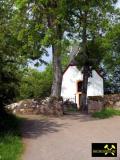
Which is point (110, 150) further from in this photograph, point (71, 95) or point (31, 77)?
point (31, 77)

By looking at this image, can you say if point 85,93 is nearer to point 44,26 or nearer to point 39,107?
point 44,26

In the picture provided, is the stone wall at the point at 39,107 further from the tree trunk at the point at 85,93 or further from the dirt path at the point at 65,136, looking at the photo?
the tree trunk at the point at 85,93

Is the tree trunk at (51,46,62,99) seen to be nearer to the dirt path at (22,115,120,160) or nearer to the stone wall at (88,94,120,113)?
the dirt path at (22,115,120,160)

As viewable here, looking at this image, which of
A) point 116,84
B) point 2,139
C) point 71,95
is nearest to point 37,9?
point 2,139

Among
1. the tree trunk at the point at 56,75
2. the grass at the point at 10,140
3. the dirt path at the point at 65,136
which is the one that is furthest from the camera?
the tree trunk at the point at 56,75

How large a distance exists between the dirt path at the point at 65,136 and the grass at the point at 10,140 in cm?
31

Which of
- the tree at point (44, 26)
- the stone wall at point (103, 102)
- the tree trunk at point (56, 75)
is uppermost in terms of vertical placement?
the tree at point (44, 26)

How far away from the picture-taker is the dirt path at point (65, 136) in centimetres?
1688

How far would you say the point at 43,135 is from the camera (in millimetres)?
20688

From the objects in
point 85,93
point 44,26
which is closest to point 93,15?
point 44,26

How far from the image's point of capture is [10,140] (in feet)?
60.1

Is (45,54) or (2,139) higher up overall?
(45,54)

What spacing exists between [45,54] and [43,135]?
15230 mm

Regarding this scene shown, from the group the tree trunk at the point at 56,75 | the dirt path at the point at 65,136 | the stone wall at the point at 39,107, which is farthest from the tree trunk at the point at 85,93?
the dirt path at the point at 65,136
